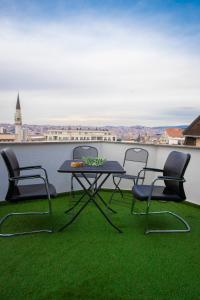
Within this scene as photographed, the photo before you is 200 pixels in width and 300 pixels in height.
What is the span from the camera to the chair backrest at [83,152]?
15.5 feet

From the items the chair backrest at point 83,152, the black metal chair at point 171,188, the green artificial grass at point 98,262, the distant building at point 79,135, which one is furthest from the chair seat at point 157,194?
the distant building at point 79,135

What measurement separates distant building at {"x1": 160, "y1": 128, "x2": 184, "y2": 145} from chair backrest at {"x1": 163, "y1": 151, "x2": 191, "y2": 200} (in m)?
1.46

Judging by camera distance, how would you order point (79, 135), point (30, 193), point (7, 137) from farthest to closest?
point (79, 135) → point (7, 137) → point (30, 193)

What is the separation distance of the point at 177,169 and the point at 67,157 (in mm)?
2332

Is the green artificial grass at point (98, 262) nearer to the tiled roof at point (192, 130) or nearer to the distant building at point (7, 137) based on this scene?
the distant building at point (7, 137)

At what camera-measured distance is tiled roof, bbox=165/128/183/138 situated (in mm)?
4934

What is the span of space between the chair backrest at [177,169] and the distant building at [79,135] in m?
2.03

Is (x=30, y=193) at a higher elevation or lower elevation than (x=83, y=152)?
lower

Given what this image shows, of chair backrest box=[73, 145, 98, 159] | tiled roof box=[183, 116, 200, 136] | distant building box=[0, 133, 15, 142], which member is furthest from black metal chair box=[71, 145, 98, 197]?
tiled roof box=[183, 116, 200, 136]

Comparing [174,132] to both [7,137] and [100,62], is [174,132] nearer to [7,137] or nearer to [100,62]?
[100,62]

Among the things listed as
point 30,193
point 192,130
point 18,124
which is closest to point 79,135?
point 18,124

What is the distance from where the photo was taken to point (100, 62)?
6312 millimetres

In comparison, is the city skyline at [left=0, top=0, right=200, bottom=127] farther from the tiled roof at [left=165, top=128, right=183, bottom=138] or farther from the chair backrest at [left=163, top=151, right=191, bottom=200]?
the chair backrest at [left=163, top=151, right=191, bottom=200]

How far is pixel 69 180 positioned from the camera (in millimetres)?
4914
